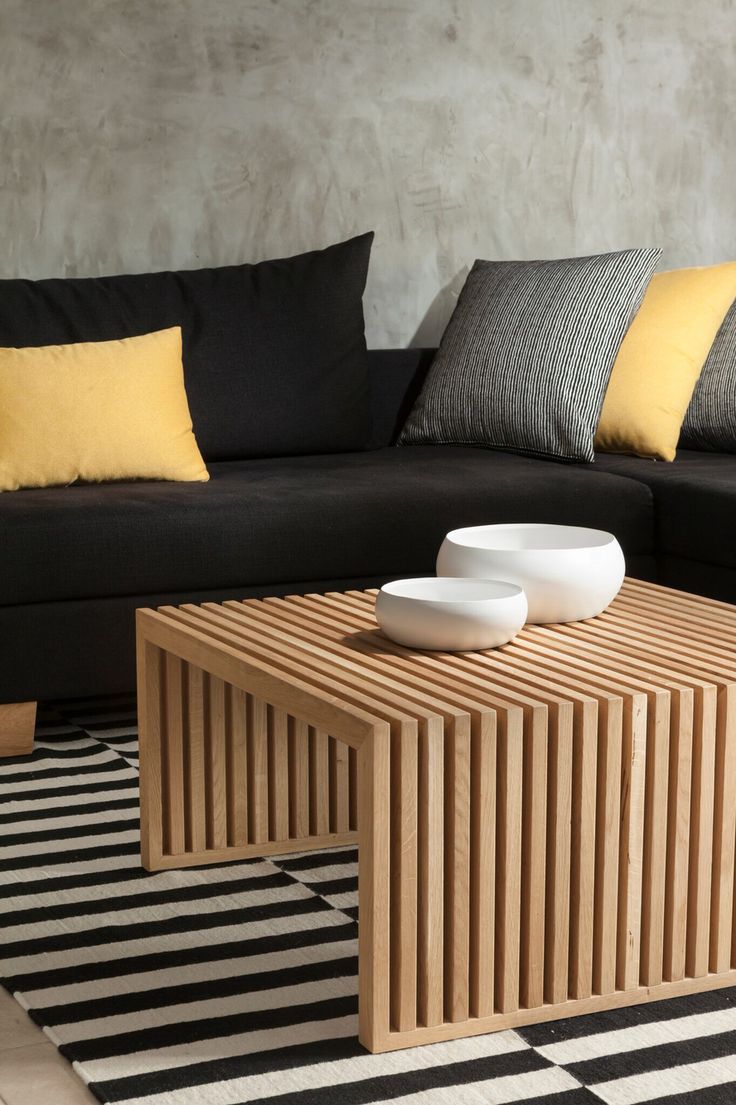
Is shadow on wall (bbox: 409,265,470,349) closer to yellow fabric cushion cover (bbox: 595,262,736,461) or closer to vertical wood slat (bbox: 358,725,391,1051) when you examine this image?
yellow fabric cushion cover (bbox: 595,262,736,461)

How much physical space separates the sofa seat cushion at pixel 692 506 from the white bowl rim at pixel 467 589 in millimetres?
1185

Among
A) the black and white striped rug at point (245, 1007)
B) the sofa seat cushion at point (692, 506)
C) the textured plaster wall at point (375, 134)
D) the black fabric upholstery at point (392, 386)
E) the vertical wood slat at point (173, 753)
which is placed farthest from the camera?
the black fabric upholstery at point (392, 386)

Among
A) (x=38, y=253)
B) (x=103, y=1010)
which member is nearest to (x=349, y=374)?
(x=38, y=253)

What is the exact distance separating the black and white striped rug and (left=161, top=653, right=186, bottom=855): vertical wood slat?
0.08 meters

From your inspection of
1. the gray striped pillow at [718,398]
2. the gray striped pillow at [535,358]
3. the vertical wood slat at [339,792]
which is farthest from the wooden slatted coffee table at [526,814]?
the gray striped pillow at [718,398]

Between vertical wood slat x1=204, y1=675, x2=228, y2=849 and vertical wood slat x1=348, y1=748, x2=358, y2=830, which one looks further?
vertical wood slat x1=348, y1=748, x2=358, y2=830

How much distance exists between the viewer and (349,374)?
3754mm

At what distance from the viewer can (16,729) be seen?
9.21 ft

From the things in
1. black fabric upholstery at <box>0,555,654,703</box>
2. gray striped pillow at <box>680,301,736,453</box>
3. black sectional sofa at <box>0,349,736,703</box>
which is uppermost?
gray striped pillow at <box>680,301,736,453</box>

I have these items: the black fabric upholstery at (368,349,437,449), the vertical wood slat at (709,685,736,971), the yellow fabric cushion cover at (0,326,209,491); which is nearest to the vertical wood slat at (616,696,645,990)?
the vertical wood slat at (709,685,736,971)

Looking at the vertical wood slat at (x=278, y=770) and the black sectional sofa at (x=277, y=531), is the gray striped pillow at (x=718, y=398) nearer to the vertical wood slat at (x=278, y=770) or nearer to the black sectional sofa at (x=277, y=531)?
the black sectional sofa at (x=277, y=531)

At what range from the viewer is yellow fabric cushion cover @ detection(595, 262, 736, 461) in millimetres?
3604

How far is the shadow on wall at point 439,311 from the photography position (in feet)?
14.0

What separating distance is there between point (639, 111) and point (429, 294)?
0.85 metres
